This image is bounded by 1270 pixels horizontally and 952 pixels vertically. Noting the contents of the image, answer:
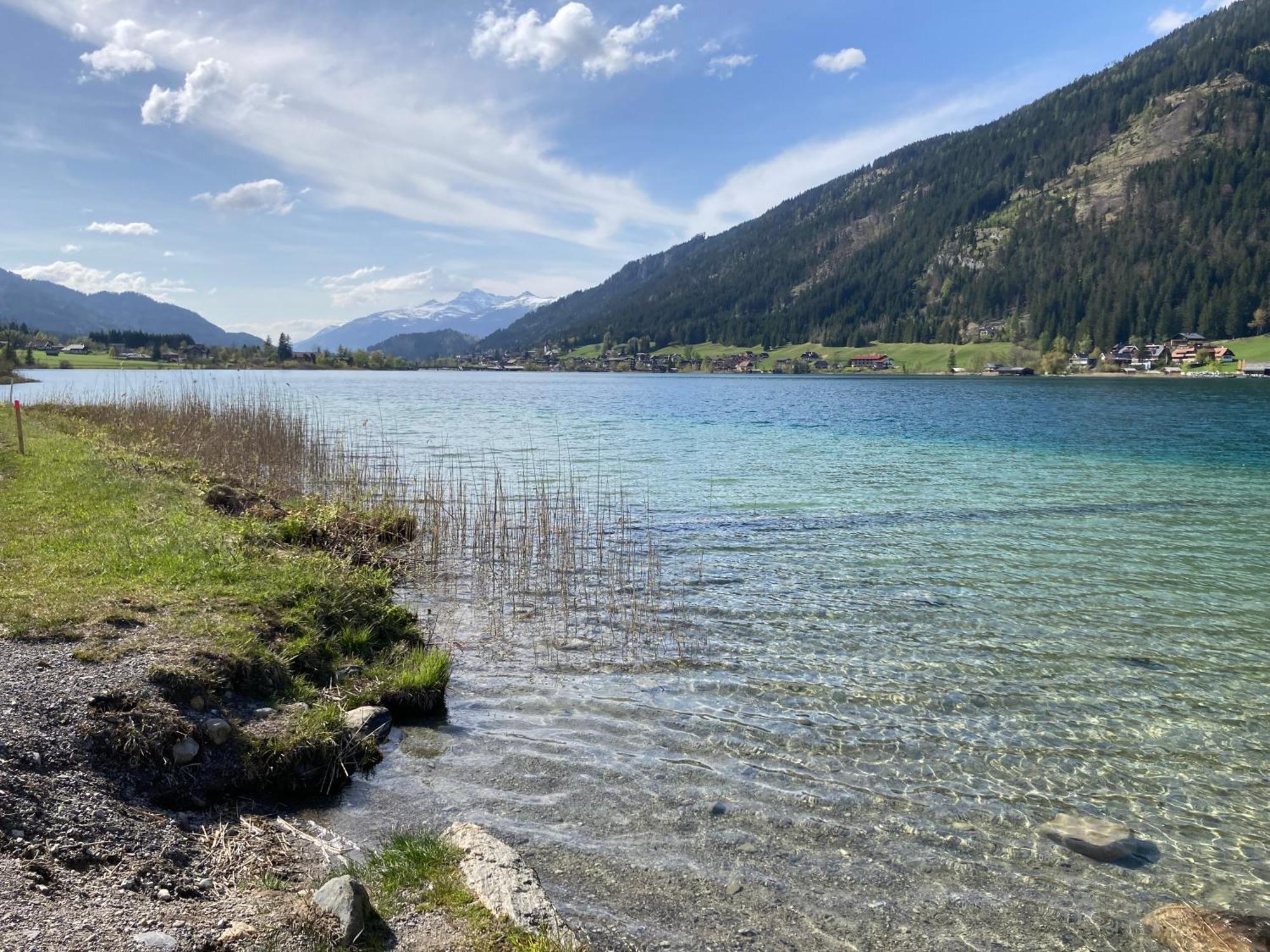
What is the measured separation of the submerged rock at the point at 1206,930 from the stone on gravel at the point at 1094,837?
2.32ft

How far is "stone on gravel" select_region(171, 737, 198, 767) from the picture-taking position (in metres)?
6.87

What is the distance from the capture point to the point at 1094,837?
7160mm

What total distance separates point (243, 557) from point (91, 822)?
7.23m

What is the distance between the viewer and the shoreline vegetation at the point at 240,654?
5.17 meters

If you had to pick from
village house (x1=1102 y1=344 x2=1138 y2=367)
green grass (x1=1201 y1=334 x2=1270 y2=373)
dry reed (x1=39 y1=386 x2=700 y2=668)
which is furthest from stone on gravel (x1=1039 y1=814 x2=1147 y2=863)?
village house (x1=1102 y1=344 x2=1138 y2=367)

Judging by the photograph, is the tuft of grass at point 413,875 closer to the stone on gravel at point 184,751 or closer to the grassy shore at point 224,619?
the grassy shore at point 224,619

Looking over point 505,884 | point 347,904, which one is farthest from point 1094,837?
point 347,904

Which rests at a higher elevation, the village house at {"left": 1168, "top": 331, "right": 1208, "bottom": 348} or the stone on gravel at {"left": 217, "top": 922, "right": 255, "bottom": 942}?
the village house at {"left": 1168, "top": 331, "right": 1208, "bottom": 348}

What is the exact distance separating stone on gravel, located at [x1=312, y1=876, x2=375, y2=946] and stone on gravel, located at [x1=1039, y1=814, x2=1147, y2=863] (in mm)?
6213

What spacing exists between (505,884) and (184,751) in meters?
3.53

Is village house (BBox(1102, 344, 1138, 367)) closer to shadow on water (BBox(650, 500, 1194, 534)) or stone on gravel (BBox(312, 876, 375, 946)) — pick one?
shadow on water (BBox(650, 500, 1194, 534))

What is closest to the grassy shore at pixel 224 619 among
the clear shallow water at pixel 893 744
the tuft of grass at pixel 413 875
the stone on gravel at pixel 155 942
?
the clear shallow water at pixel 893 744

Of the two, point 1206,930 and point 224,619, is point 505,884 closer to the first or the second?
point 1206,930

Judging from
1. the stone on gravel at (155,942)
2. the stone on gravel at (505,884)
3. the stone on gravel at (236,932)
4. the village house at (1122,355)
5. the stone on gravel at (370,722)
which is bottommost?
the stone on gravel at (370,722)
